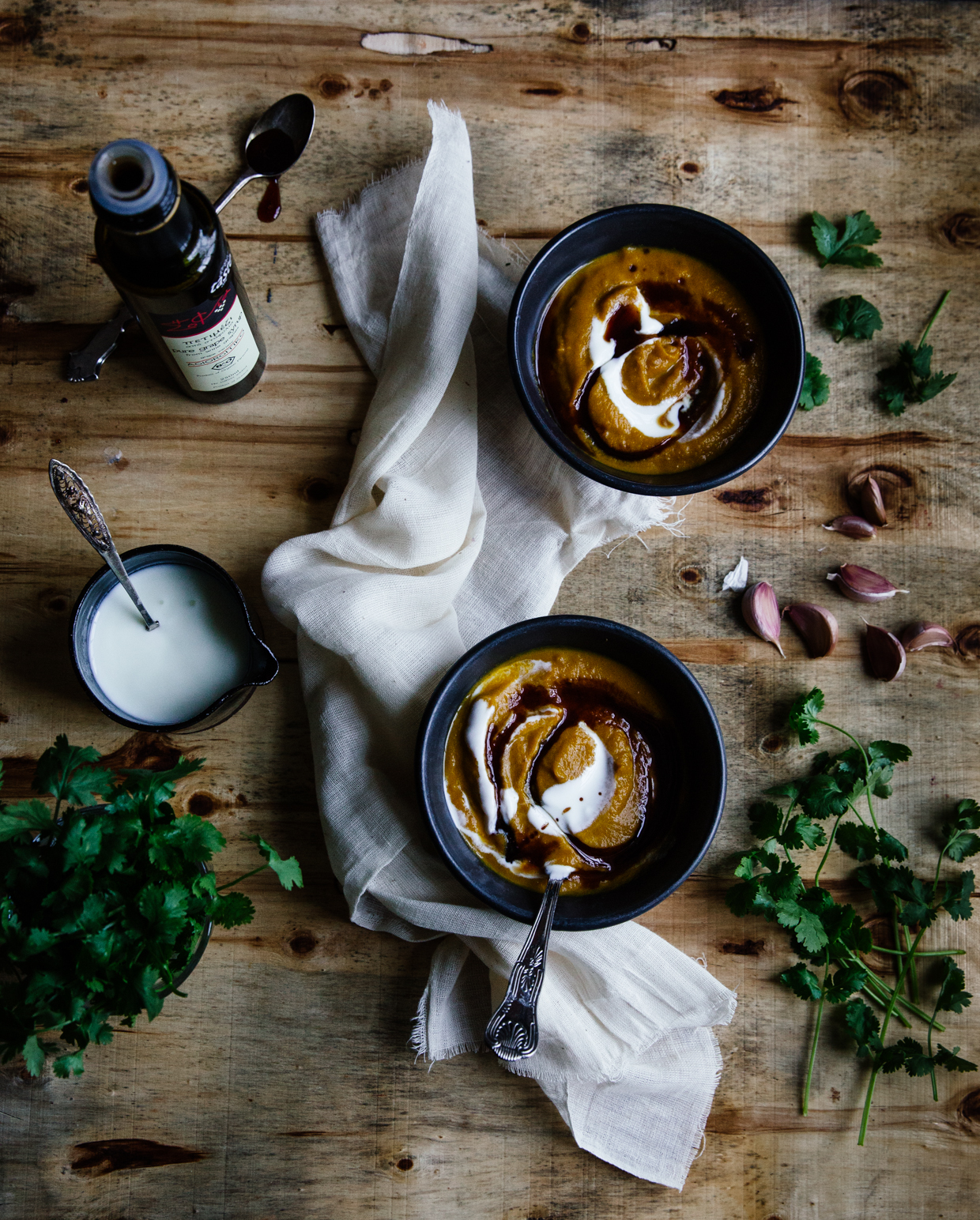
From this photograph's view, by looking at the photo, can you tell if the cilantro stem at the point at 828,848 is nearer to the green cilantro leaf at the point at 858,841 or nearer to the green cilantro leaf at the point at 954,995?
the green cilantro leaf at the point at 858,841

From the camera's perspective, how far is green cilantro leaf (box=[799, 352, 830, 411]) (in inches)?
75.4

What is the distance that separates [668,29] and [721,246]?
546 mm

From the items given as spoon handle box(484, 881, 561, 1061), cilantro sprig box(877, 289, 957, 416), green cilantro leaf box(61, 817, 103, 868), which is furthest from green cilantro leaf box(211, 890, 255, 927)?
cilantro sprig box(877, 289, 957, 416)

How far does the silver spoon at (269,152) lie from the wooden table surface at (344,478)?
3cm

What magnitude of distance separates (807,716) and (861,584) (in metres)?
0.29

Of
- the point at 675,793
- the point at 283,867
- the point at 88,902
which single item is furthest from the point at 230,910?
the point at 675,793

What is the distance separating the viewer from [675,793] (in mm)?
1741

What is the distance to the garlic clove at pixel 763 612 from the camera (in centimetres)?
187

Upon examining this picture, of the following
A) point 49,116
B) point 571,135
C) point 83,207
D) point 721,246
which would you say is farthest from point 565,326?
point 49,116

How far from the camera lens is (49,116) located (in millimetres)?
1894

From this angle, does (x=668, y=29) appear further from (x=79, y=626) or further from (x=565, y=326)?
(x=79, y=626)

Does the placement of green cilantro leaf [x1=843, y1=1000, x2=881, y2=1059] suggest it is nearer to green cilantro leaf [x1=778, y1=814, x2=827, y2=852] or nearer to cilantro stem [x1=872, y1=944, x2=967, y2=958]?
cilantro stem [x1=872, y1=944, x2=967, y2=958]

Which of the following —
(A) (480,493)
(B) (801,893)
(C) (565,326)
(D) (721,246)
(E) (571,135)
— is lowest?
(B) (801,893)

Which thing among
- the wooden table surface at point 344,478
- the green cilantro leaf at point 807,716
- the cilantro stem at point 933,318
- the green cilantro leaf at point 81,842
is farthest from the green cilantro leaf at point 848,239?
the green cilantro leaf at point 81,842
